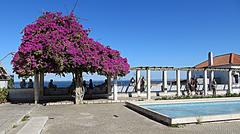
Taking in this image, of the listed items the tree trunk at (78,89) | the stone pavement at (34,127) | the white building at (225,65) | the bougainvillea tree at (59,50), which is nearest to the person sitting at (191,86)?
the white building at (225,65)

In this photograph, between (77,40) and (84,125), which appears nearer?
(84,125)

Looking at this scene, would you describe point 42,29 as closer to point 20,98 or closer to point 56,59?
point 56,59

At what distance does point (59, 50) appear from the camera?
51.8 ft

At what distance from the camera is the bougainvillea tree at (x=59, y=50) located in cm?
1592

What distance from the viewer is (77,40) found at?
661 inches

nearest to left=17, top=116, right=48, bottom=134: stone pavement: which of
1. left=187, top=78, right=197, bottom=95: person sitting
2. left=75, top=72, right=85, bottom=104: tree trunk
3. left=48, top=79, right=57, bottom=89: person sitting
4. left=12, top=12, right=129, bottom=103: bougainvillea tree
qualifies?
left=12, top=12, right=129, bottom=103: bougainvillea tree

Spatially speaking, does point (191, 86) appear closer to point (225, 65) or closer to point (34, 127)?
point (225, 65)

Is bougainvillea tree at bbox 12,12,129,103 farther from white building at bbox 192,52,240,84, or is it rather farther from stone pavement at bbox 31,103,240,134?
white building at bbox 192,52,240,84

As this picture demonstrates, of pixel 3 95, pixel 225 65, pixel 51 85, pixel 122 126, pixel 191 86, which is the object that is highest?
pixel 225 65

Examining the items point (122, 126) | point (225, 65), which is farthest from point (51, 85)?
point (225, 65)

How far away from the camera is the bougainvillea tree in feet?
52.2

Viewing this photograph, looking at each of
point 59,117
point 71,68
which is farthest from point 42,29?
point 59,117

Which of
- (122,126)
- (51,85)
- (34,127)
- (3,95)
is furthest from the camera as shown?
(51,85)

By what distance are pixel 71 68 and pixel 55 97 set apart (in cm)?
571
